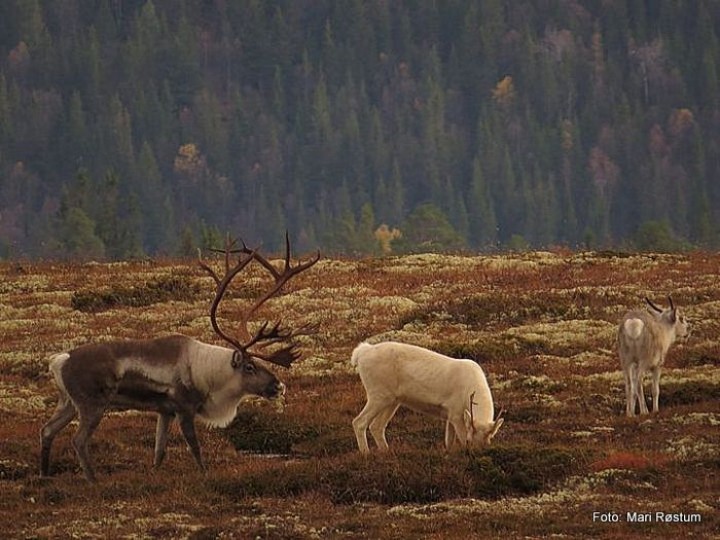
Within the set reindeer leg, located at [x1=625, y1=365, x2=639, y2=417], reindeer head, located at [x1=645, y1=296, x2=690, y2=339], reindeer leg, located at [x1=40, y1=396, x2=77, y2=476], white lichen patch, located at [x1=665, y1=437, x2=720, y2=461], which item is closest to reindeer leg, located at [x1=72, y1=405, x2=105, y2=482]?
reindeer leg, located at [x1=40, y1=396, x2=77, y2=476]

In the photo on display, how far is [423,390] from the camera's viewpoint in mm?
A: 21703

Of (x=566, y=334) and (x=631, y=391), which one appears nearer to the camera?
(x=631, y=391)

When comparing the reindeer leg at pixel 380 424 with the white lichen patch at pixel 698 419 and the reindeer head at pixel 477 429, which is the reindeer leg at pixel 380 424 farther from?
the white lichen patch at pixel 698 419

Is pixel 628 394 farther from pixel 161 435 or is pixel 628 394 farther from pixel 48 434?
pixel 48 434

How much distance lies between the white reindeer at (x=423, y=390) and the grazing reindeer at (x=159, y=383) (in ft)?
4.20

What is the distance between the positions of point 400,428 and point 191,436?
446 centimetres

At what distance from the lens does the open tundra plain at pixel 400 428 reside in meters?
18.4

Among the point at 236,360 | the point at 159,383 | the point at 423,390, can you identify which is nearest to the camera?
the point at 159,383

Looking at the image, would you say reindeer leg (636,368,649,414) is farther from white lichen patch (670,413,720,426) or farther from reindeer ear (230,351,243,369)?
reindeer ear (230,351,243,369)

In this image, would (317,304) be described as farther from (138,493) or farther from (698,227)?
(698,227)

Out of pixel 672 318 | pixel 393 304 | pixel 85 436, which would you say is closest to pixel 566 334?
pixel 672 318

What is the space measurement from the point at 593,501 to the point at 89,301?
2147cm

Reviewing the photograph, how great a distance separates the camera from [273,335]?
2203cm

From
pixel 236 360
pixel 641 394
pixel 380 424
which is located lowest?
pixel 641 394
